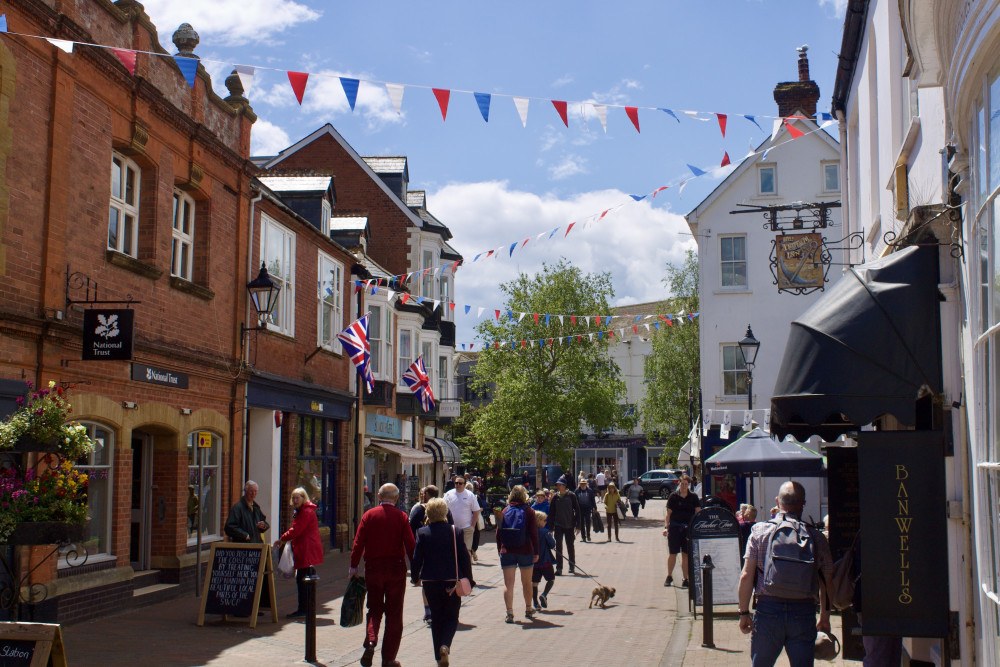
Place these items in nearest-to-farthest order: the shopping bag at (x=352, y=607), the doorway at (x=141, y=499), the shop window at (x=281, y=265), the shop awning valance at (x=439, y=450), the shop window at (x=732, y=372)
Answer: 1. the shopping bag at (x=352, y=607)
2. the doorway at (x=141, y=499)
3. the shop window at (x=281, y=265)
4. the shop window at (x=732, y=372)
5. the shop awning valance at (x=439, y=450)

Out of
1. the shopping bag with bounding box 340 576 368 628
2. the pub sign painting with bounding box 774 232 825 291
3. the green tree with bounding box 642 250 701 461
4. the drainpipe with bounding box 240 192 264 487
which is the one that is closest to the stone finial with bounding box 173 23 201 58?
the drainpipe with bounding box 240 192 264 487

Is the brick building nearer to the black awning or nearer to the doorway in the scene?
the doorway

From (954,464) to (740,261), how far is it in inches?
882

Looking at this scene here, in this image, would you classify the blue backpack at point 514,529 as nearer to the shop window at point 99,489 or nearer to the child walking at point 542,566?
the child walking at point 542,566

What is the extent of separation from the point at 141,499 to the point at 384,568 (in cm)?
631

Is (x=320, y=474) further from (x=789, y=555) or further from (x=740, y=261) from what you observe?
(x=789, y=555)

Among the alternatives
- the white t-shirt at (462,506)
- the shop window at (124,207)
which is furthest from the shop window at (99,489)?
the white t-shirt at (462,506)

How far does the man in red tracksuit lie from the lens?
30.5ft

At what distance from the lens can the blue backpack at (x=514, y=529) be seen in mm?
12734

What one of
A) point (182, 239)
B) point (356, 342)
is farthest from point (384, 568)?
point (356, 342)

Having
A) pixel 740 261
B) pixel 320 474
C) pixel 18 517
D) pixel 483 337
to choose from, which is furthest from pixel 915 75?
pixel 483 337

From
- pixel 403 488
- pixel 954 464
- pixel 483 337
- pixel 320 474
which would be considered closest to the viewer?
pixel 954 464

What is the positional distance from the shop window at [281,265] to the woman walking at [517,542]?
6.84 metres

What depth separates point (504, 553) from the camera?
12820 mm
